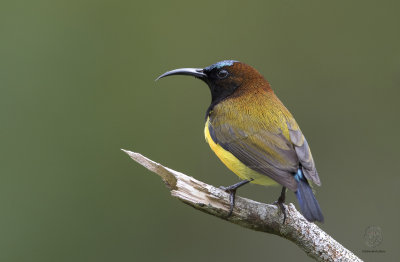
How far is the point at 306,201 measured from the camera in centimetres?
475

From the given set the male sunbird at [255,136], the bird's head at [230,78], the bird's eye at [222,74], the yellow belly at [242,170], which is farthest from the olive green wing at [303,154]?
the bird's eye at [222,74]

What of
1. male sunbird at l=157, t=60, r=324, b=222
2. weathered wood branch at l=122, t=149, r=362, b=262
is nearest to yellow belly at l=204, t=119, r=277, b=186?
male sunbird at l=157, t=60, r=324, b=222

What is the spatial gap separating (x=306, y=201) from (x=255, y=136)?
863 millimetres

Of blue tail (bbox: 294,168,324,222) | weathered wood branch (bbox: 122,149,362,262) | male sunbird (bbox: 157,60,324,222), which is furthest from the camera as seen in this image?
male sunbird (bbox: 157,60,324,222)

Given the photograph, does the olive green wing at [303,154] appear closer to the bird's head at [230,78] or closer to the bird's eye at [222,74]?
the bird's head at [230,78]

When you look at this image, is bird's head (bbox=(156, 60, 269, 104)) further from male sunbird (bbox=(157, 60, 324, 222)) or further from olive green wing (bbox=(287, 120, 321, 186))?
olive green wing (bbox=(287, 120, 321, 186))

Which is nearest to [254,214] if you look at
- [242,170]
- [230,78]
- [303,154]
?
[242,170]

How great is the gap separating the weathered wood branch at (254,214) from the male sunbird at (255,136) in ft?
0.31

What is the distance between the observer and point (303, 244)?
4.98m

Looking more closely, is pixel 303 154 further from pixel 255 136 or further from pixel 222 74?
pixel 222 74

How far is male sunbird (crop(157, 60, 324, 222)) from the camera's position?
5.00 metres

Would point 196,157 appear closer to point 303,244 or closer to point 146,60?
point 146,60

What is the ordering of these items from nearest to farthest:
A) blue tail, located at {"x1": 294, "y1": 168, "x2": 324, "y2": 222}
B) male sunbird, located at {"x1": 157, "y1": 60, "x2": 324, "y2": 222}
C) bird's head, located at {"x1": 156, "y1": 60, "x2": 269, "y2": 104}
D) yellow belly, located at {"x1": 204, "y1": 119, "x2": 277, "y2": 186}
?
blue tail, located at {"x1": 294, "y1": 168, "x2": 324, "y2": 222}
male sunbird, located at {"x1": 157, "y1": 60, "x2": 324, "y2": 222}
yellow belly, located at {"x1": 204, "y1": 119, "x2": 277, "y2": 186}
bird's head, located at {"x1": 156, "y1": 60, "x2": 269, "y2": 104}

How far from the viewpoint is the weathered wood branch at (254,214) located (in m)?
4.81
